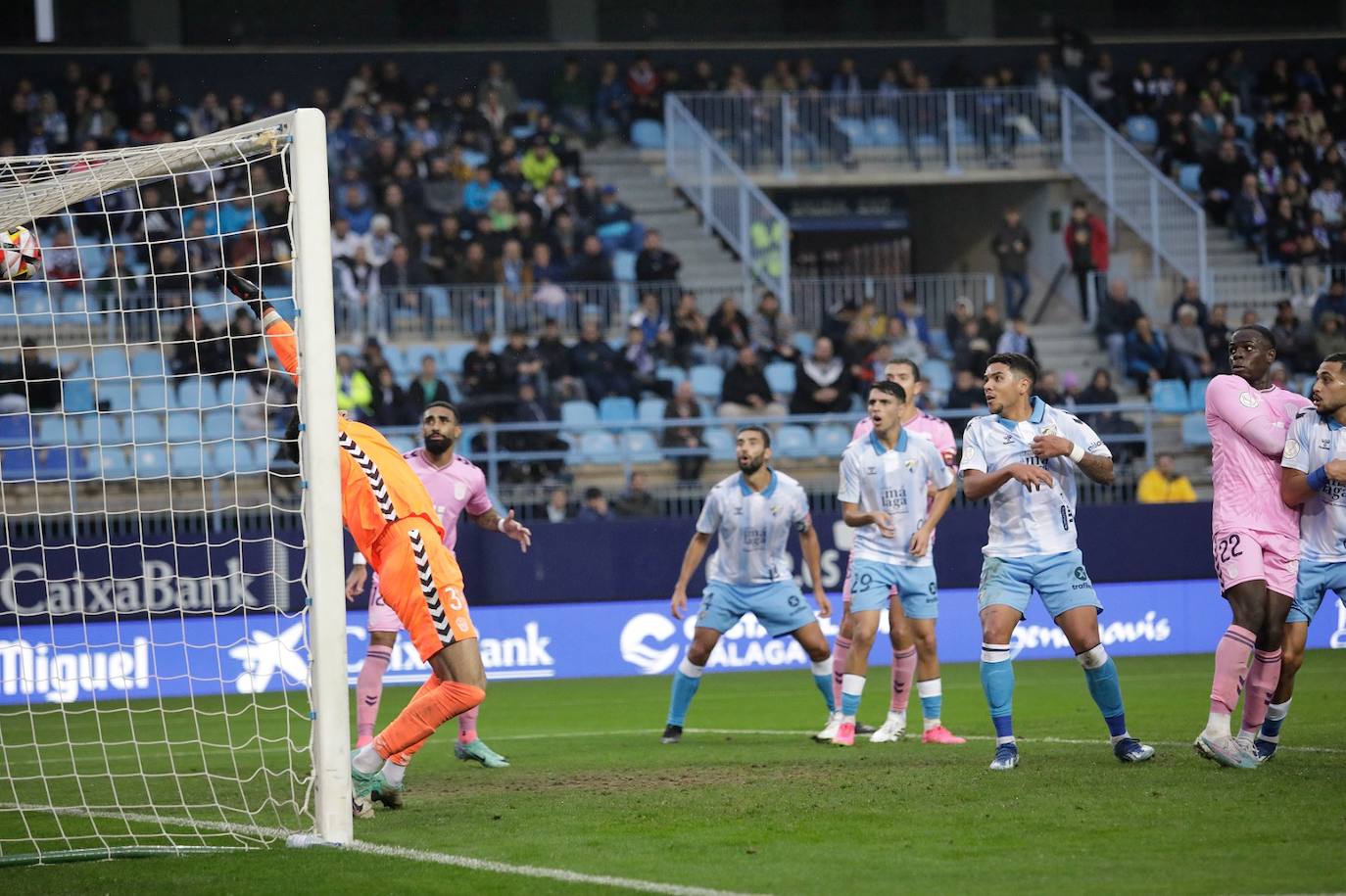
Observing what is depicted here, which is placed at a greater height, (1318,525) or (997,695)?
(1318,525)

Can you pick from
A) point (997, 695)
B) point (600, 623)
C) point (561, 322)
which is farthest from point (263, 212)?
point (997, 695)

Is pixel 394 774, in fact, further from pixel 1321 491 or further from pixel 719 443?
pixel 719 443

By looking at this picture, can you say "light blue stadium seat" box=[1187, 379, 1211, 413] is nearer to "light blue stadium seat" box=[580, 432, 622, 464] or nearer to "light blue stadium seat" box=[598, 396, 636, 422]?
"light blue stadium seat" box=[598, 396, 636, 422]

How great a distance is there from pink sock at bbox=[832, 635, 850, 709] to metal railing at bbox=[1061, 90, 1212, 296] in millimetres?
16566

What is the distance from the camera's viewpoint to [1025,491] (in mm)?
9320

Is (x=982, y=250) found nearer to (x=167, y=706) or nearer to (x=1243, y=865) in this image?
(x=167, y=706)

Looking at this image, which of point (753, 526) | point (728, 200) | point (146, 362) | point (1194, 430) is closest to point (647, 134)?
point (728, 200)

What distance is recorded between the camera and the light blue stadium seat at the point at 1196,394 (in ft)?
77.3

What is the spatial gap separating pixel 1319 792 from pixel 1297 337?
17.5 meters

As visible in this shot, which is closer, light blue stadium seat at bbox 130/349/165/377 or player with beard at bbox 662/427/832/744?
player with beard at bbox 662/427/832/744

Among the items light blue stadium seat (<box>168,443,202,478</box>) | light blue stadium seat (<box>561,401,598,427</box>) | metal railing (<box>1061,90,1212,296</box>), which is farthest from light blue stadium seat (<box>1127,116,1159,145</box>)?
light blue stadium seat (<box>168,443,202,478</box>)

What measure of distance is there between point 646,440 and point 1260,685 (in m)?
12.4

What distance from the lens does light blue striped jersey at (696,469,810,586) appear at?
12.0m

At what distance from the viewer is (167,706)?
1622cm
